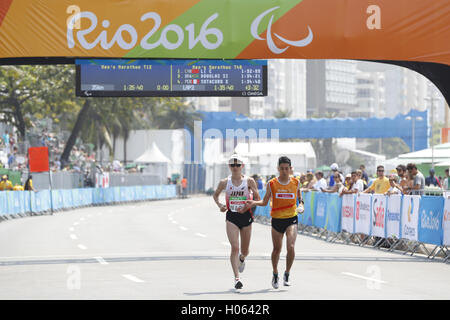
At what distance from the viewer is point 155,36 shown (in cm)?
2067

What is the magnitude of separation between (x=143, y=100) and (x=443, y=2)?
38132 millimetres

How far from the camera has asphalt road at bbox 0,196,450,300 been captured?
496 inches

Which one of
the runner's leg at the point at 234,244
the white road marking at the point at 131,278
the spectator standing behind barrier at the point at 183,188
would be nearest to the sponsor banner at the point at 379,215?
the white road marking at the point at 131,278

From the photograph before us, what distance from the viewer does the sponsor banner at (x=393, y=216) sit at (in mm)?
20141

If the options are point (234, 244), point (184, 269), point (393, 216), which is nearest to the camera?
point (234, 244)

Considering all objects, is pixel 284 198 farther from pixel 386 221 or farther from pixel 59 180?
pixel 59 180

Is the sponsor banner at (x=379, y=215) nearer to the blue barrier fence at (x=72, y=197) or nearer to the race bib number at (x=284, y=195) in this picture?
the race bib number at (x=284, y=195)

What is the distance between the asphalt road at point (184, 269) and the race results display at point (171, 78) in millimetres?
3515

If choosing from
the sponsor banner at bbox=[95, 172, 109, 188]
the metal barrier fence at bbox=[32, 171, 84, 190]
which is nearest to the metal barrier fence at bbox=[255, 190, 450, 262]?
the metal barrier fence at bbox=[32, 171, 84, 190]

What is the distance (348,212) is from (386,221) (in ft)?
8.81

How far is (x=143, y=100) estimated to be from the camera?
57.8 meters

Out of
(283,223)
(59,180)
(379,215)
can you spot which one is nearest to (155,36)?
(379,215)
